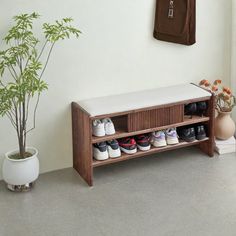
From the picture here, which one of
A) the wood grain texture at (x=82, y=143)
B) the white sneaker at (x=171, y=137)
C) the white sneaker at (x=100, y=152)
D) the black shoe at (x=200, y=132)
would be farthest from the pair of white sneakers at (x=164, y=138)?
the wood grain texture at (x=82, y=143)

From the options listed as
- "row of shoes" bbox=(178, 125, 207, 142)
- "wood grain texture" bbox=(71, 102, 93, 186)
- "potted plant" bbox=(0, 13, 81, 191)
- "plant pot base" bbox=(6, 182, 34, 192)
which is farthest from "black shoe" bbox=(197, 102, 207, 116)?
"plant pot base" bbox=(6, 182, 34, 192)

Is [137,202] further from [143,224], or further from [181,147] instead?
[181,147]

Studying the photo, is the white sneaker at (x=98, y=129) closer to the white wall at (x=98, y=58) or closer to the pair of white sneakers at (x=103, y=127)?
the pair of white sneakers at (x=103, y=127)

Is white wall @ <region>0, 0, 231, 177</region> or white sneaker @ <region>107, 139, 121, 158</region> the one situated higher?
white wall @ <region>0, 0, 231, 177</region>

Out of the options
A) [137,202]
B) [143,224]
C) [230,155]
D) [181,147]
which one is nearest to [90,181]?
[137,202]

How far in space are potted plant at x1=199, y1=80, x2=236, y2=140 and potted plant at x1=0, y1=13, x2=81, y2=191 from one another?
127cm

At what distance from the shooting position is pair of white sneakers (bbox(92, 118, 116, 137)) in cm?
352

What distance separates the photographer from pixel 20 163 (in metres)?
3.39

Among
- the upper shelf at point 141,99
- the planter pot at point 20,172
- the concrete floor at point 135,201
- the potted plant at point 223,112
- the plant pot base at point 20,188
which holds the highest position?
the upper shelf at point 141,99

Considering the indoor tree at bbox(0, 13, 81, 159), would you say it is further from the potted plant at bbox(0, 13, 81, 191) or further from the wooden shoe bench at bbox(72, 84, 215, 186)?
the wooden shoe bench at bbox(72, 84, 215, 186)

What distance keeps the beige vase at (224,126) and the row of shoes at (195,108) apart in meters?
0.22

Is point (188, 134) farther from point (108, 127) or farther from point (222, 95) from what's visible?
point (108, 127)

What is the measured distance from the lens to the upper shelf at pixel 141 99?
11.6 feet

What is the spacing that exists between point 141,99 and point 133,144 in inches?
14.0
